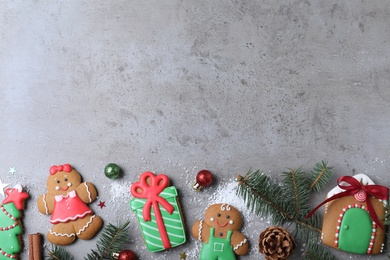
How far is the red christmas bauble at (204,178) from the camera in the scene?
1.67m

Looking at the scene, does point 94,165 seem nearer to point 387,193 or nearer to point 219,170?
point 219,170

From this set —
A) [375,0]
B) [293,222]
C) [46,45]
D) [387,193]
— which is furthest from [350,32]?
[46,45]

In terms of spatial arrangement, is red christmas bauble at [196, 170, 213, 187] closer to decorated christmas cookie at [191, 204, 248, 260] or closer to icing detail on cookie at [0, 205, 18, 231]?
decorated christmas cookie at [191, 204, 248, 260]

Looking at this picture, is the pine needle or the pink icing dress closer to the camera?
the pine needle

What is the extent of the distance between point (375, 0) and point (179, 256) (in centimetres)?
99

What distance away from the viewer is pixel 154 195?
1705mm

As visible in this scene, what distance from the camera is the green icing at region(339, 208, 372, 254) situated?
157 centimetres

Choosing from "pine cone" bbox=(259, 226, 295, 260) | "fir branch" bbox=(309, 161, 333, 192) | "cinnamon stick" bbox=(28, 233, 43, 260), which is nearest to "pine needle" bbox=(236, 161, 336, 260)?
"fir branch" bbox=(309, 161, 333, 192)

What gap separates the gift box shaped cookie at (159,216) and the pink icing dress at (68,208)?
168 millimetres

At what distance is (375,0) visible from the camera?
1.68 metres

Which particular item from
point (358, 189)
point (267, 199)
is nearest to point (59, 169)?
point (267, 199)

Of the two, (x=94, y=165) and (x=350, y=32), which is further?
(x=94, y=165)

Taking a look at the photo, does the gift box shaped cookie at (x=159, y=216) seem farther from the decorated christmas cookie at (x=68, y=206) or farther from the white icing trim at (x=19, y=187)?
the white icing trim at (x=19, y=187)

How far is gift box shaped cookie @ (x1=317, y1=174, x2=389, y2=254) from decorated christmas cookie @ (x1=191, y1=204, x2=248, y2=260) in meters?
Answer: 0.25
